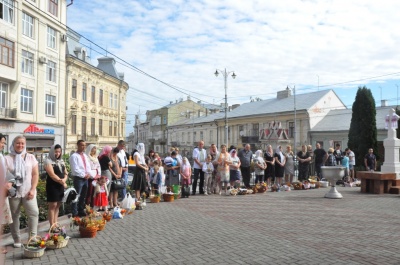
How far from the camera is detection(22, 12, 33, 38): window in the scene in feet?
92.0

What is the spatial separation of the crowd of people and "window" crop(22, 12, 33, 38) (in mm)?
19855

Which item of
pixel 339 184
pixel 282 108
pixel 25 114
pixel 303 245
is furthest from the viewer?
pixel 282 108

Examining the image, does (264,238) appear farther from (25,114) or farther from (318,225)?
(25,114)

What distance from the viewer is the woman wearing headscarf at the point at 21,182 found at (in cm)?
636

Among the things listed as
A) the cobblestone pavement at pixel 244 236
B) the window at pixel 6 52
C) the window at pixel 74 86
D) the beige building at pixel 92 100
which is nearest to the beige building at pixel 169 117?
the beige building at pixel 92 100

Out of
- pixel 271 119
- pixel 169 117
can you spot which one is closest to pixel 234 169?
pixel 271 119

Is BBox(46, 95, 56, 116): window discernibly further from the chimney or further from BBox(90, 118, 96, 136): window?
the chimney

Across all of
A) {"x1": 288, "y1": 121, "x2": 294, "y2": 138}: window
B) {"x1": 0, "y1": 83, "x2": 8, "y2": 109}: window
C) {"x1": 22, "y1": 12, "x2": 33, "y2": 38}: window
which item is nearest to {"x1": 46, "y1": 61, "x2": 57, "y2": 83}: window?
{"x1": 22, "y1": 12, "x2": 33, "y2": 38}: window

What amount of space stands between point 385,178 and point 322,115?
1186 inches

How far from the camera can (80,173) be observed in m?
8.75

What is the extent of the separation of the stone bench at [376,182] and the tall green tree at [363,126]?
11973 millimetres

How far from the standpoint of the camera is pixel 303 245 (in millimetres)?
A: 6730

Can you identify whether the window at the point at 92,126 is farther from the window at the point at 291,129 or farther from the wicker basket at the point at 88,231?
the wicker basket at the point at 88,231

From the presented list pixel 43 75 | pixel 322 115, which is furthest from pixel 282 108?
pixel 43 75
